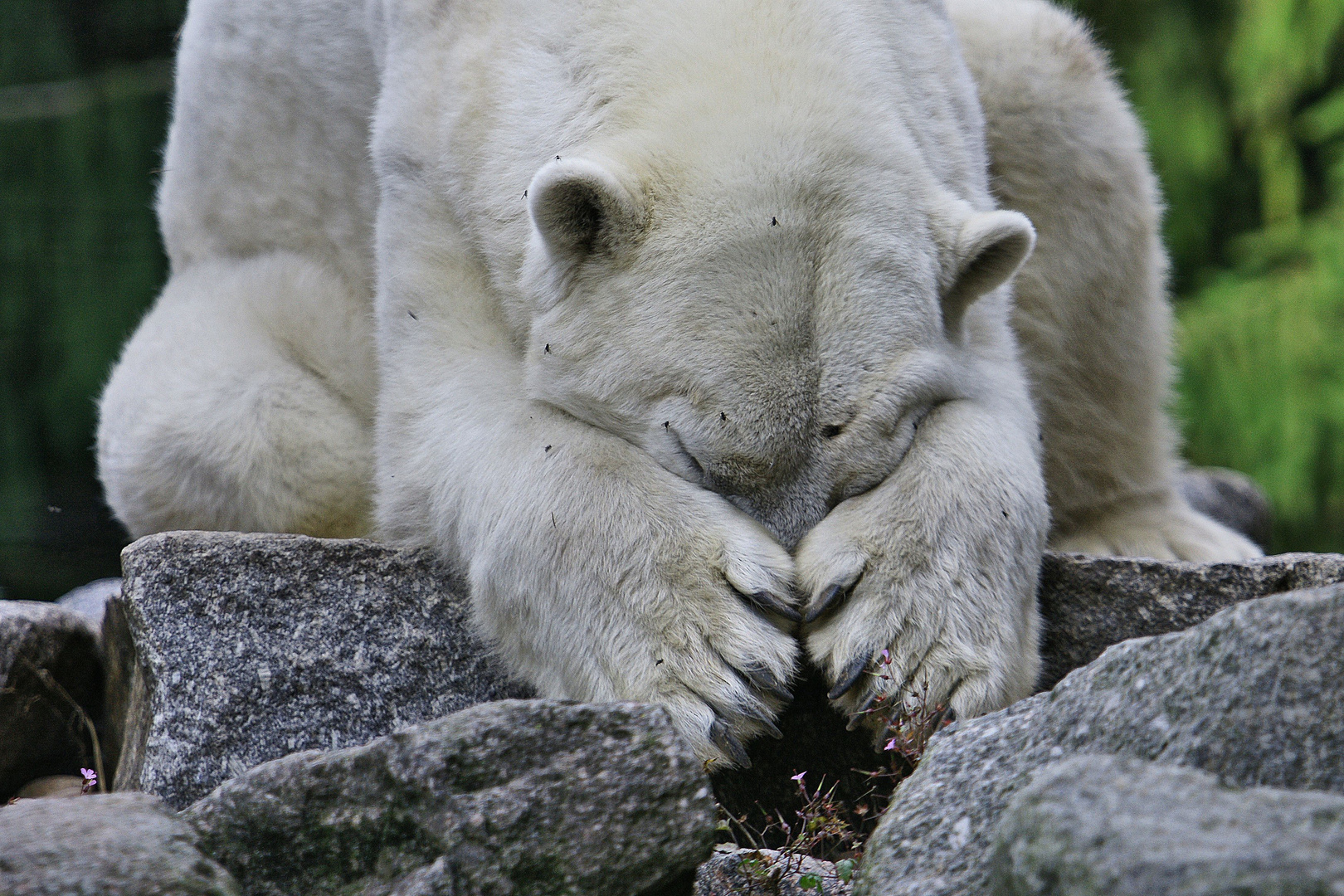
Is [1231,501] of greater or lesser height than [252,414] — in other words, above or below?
below

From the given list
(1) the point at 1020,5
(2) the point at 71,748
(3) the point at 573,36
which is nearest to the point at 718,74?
(3) the point at 573,36

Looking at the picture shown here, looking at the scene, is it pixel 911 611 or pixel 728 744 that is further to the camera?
pixel 911 611

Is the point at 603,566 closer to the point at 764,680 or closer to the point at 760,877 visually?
the point at 764,680

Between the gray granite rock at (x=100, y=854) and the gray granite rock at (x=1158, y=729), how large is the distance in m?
0.82

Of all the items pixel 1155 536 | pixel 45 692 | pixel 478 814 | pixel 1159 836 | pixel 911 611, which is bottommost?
pixel 1155 536

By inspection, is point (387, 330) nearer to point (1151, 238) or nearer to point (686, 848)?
point (686, 848)

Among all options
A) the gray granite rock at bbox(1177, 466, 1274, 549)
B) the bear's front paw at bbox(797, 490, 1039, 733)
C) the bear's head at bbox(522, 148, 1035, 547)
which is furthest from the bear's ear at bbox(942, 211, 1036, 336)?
the gray granite rock at bbox(1177, 466, 1274, 549)

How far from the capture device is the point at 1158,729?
1501 mm

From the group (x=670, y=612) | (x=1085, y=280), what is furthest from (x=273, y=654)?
(x=1085, y=280)

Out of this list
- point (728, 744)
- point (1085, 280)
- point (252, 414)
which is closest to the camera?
point (728, 744)

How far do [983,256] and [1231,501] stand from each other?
4.10 meters

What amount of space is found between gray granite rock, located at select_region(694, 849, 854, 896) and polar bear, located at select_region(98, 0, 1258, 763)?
0.79ft

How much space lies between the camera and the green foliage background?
6828 mm

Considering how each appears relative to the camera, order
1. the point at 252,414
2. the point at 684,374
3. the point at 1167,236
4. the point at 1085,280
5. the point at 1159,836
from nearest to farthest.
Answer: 1. the point at 1159,836
2. the point at 684,374
3. the point at 252,414
4. the point at 1085,280
5. the point at 1167,236
